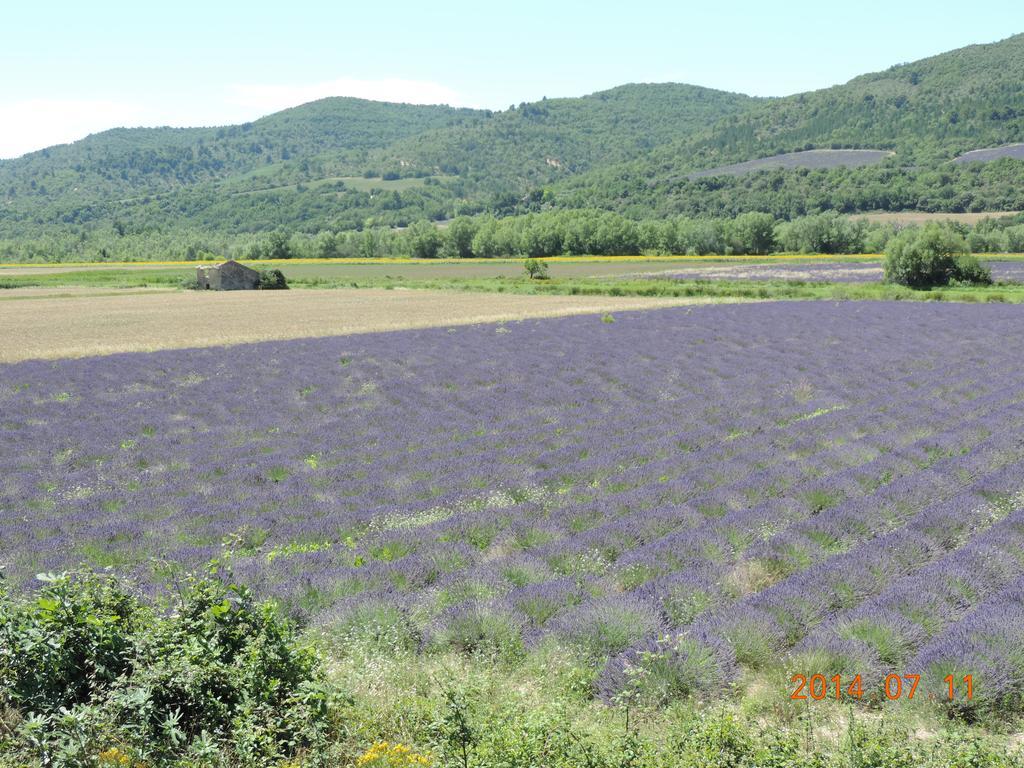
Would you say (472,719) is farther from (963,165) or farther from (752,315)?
(963,165)

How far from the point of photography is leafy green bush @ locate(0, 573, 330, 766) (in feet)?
18.0

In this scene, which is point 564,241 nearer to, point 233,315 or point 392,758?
point 233,315

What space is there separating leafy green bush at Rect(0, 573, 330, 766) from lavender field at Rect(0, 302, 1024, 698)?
5.17 feet

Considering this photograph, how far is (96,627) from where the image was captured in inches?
241

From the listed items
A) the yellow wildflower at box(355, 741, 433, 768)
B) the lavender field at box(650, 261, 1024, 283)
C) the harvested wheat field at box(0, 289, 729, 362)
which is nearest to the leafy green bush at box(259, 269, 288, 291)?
the harvested wheat field at box(0, 289, 729, 362)

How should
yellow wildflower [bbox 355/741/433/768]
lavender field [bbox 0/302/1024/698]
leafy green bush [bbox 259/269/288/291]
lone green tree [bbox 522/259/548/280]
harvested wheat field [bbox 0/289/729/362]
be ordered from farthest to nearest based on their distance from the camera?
leafy green bush [bbox 259/269/288/291]
lone green tree [bbox 522/259/548/280]
harvested wheat field [bbox 0/289/729/362]
lavender field [bbox 0/302/1024/698]
yellow wildflower [bbox 355/741/433/768]

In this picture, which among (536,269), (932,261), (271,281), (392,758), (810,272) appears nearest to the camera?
(392,758)

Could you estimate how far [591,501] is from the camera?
1148cm

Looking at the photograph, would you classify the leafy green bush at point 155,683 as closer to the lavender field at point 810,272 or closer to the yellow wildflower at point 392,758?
the yellow wildflower at point 392,758

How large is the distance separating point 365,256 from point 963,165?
108387mm

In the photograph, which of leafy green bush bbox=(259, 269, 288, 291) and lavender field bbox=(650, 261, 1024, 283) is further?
leafy green bush bbox=(259, 269, 288, 291)

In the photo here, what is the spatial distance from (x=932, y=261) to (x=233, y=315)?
44811mm

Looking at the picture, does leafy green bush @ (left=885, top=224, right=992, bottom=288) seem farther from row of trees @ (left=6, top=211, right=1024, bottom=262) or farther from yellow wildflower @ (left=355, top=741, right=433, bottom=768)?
Result: yellow wildflower @ (left=355, top=741, right=433, bottom=768)

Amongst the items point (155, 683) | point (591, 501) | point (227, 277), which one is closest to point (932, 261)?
point (591, 501)
